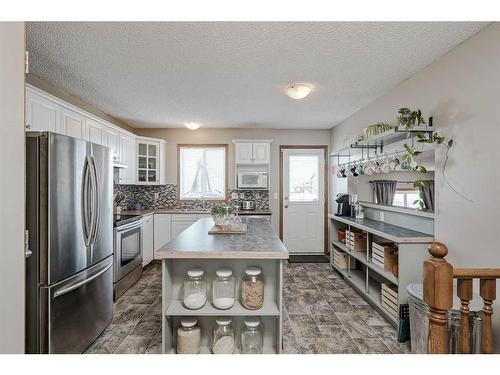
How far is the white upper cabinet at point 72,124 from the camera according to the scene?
283 centimetres

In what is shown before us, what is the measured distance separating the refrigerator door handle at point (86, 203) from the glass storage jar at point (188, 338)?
101 cm

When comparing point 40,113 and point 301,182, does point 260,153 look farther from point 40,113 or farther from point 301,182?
point 40,113

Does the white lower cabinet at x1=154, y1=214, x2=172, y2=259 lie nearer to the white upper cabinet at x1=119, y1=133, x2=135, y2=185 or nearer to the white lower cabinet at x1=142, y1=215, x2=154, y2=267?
the white lower cabinet at x1=142, y1=215, x2=154, y2=267

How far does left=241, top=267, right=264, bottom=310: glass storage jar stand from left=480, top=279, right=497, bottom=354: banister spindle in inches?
45.7

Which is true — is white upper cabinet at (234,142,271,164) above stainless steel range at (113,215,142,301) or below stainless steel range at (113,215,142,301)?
above

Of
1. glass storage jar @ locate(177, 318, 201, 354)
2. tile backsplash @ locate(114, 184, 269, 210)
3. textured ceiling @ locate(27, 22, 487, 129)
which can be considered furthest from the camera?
tile backsplash @ locate(114, 184, 269, 210)

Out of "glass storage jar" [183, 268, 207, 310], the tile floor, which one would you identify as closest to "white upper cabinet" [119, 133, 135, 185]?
the tile floor

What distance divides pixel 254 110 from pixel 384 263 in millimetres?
2597

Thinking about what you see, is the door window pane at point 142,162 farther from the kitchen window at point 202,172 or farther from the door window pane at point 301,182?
the door window pane at point 301,182

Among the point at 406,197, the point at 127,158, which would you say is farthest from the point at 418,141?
the point at 127,158

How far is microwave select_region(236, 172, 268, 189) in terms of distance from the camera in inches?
199

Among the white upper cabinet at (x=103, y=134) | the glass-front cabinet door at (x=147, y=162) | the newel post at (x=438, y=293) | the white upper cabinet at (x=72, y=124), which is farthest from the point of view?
the glass-front cabinet door at (x=147, y=162)

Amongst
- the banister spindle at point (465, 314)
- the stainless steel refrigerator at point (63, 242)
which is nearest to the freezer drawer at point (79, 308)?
the stainless steel refrigerator at point (63, 242)
